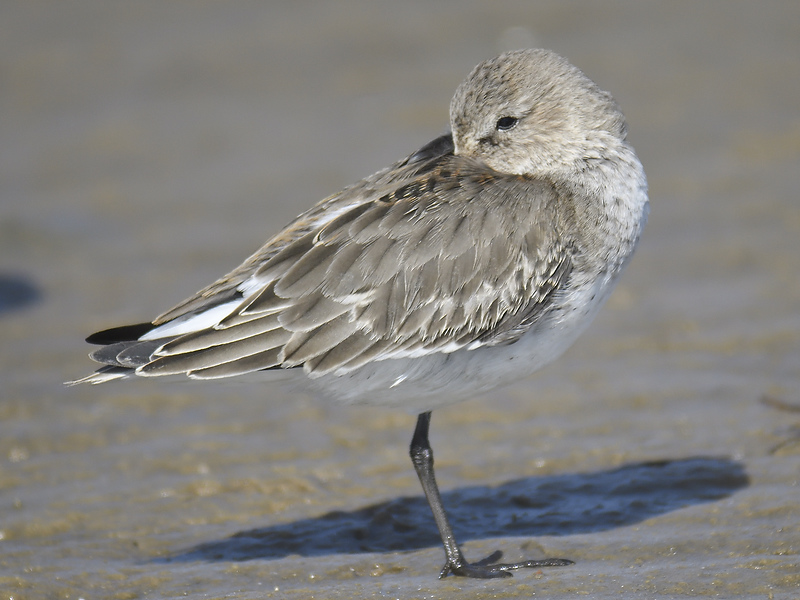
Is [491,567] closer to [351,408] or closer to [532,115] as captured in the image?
[351,408]

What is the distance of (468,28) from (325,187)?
3142 millimetres

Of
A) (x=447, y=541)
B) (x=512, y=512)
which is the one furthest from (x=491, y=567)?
(x=512, y=512)

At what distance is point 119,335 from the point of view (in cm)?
555

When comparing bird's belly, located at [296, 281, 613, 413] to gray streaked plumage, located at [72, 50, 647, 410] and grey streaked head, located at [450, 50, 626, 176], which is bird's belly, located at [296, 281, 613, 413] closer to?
gray streaked plumage, located at [72, 50, 647, 410]

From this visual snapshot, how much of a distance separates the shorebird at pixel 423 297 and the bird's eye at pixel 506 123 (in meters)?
0.30

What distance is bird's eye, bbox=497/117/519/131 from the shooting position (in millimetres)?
5914

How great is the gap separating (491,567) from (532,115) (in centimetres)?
231

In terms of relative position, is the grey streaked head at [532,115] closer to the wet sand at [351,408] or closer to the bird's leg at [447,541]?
the bird's leg at [447,541]

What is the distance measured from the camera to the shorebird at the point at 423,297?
5.39 m

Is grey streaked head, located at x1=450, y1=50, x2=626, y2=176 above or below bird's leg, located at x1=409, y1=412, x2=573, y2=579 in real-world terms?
above

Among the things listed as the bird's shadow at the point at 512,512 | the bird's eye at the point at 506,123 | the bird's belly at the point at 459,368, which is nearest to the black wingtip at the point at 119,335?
the bird's belly at the point at 459,368

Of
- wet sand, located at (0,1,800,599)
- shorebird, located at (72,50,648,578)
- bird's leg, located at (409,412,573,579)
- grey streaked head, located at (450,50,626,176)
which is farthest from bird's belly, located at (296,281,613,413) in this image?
wet sand, located at (0,1,800,599)

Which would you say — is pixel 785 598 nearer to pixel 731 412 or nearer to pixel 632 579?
pixel 632 579

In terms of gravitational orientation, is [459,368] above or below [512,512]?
above
